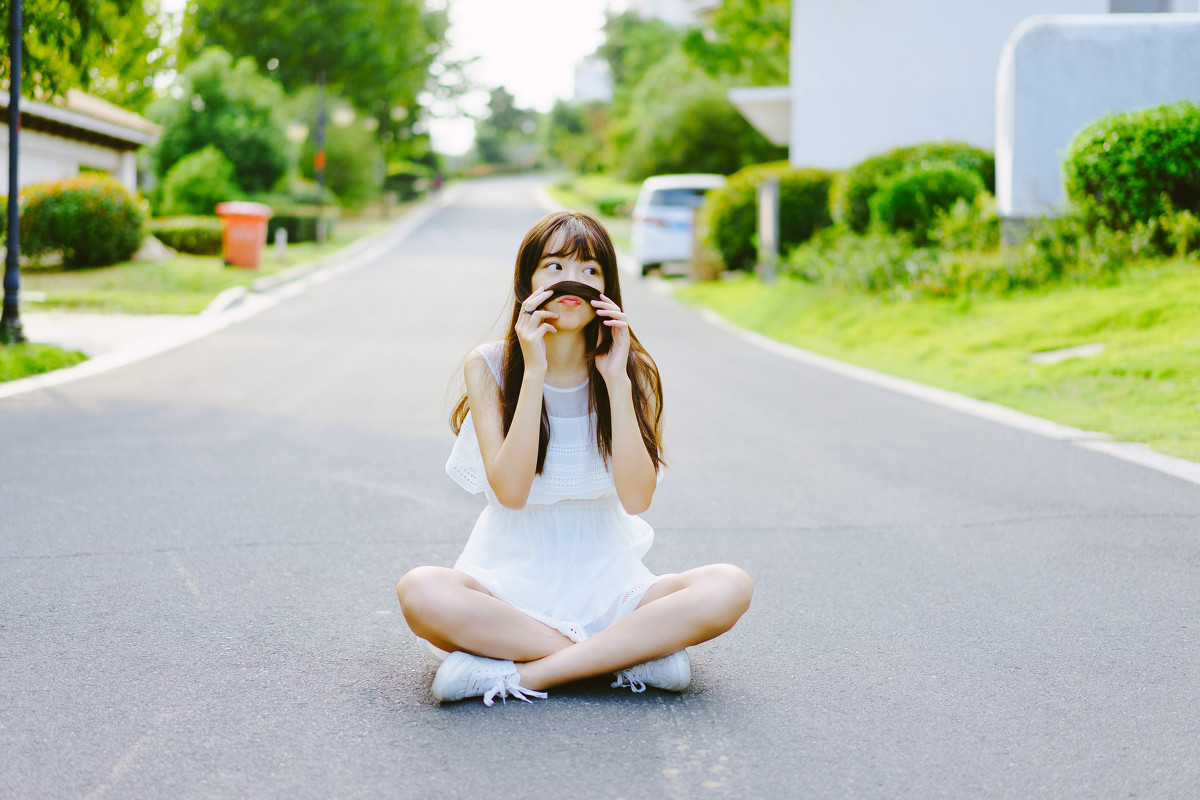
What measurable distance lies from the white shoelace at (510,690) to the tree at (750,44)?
41412 millimetres

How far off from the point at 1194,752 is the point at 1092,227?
1201cm

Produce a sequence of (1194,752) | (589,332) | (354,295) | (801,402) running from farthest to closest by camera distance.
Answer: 1. (354,295)
2. (801,402)
3. (589,332)
4. (1194,752)

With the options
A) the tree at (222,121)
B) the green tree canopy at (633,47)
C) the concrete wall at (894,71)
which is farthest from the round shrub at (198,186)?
the green tree canopy at (633,47)

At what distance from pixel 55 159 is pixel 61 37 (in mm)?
12565

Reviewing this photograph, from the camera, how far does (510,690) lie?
331 centimetres

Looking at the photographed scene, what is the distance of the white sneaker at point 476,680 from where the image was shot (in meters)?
3.25

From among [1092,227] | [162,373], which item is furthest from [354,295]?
[1092,227]

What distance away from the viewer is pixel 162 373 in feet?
35.5

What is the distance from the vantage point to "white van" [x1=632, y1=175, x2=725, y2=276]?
24656 mm

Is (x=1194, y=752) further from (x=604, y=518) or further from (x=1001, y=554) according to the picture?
(x=1001, y=554)

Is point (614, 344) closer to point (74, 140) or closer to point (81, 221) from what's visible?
point (81, 221)

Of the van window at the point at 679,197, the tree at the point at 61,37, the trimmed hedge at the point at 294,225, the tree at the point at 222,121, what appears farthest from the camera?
the tree at the point at 222,121

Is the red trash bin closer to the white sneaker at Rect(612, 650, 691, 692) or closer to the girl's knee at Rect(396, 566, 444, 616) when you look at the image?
the girl's knee at Rect(396, 566, 444, 616)

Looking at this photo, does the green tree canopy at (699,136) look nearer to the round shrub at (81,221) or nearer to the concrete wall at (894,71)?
the concrete wall at (894,71)
